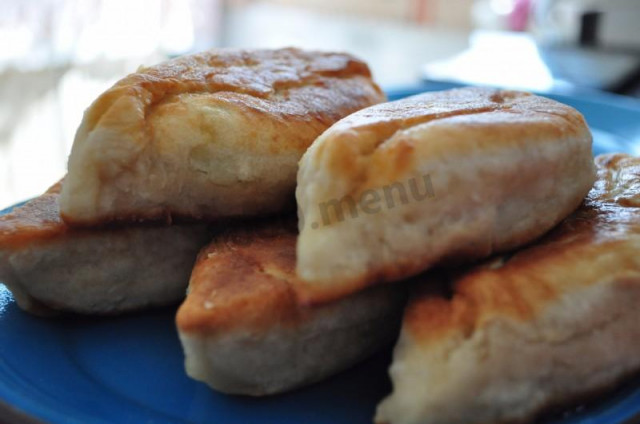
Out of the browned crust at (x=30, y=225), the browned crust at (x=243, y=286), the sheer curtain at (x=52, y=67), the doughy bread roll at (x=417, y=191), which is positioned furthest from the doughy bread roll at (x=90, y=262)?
the sheer curtain at (x=52, y=67)

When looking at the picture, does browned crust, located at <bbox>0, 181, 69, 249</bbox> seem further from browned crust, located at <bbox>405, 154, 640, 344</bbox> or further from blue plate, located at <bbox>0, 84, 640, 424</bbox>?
browned crust, located at <bbox>405, 154, 640, 344</bbox>

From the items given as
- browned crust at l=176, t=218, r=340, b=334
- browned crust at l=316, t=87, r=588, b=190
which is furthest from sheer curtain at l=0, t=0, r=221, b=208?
browned crust at l=316, t=87, r=588, b=190

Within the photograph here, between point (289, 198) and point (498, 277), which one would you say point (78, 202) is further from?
point (498, 277)

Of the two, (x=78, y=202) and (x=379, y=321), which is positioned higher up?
(x=78, y=202)

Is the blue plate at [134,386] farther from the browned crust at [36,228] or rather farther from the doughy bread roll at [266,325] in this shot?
the browned crust at [36,228]

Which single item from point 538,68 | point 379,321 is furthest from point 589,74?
point 379,321

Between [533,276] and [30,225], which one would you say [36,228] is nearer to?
[30,225]
